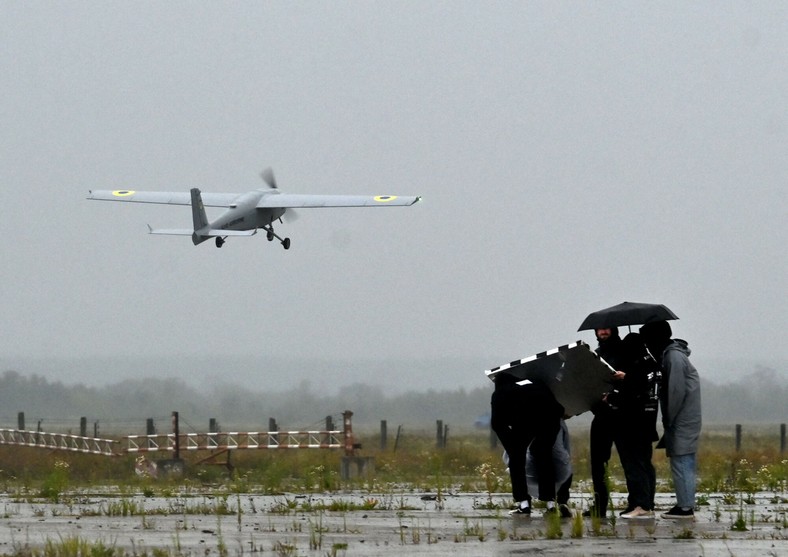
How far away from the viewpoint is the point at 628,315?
50.7 feet

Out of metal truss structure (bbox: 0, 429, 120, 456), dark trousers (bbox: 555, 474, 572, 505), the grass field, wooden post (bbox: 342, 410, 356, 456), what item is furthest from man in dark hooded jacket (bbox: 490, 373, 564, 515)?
metal truss structure (bbox: 0, 429, 120, 456)

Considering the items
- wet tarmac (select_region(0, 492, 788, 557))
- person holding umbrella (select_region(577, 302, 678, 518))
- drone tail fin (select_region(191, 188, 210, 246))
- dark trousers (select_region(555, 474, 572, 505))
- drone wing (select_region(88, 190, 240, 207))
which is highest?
drone wing (select_region(88, 190, 240, 207))

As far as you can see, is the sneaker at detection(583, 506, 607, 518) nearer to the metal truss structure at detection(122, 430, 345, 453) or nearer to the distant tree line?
the metal truss structure at detection(122, 430, 345, 453)

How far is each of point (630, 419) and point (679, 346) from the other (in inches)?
37.7

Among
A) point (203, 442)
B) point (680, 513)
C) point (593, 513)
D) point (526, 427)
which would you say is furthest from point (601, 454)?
point (203, 442)

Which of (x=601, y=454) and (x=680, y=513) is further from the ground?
(x=601, y=454)

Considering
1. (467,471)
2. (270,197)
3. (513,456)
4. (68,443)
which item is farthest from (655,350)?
(270,197)

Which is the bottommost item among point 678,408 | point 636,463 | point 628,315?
point 636,463

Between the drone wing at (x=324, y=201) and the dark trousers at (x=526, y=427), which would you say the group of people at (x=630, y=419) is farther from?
the drone wing at (x=324, y=201)

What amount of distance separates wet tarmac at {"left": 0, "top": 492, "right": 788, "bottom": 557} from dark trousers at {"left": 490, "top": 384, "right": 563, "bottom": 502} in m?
0.42

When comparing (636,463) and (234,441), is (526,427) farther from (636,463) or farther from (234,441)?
(234,441)

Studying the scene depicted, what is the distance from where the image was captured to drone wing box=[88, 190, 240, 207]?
5647 cm

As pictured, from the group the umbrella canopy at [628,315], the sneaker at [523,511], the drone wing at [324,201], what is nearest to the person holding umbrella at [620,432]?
the umbrella canopy at [628,315]

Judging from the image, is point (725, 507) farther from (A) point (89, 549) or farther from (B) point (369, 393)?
(B) point (369, 393)
